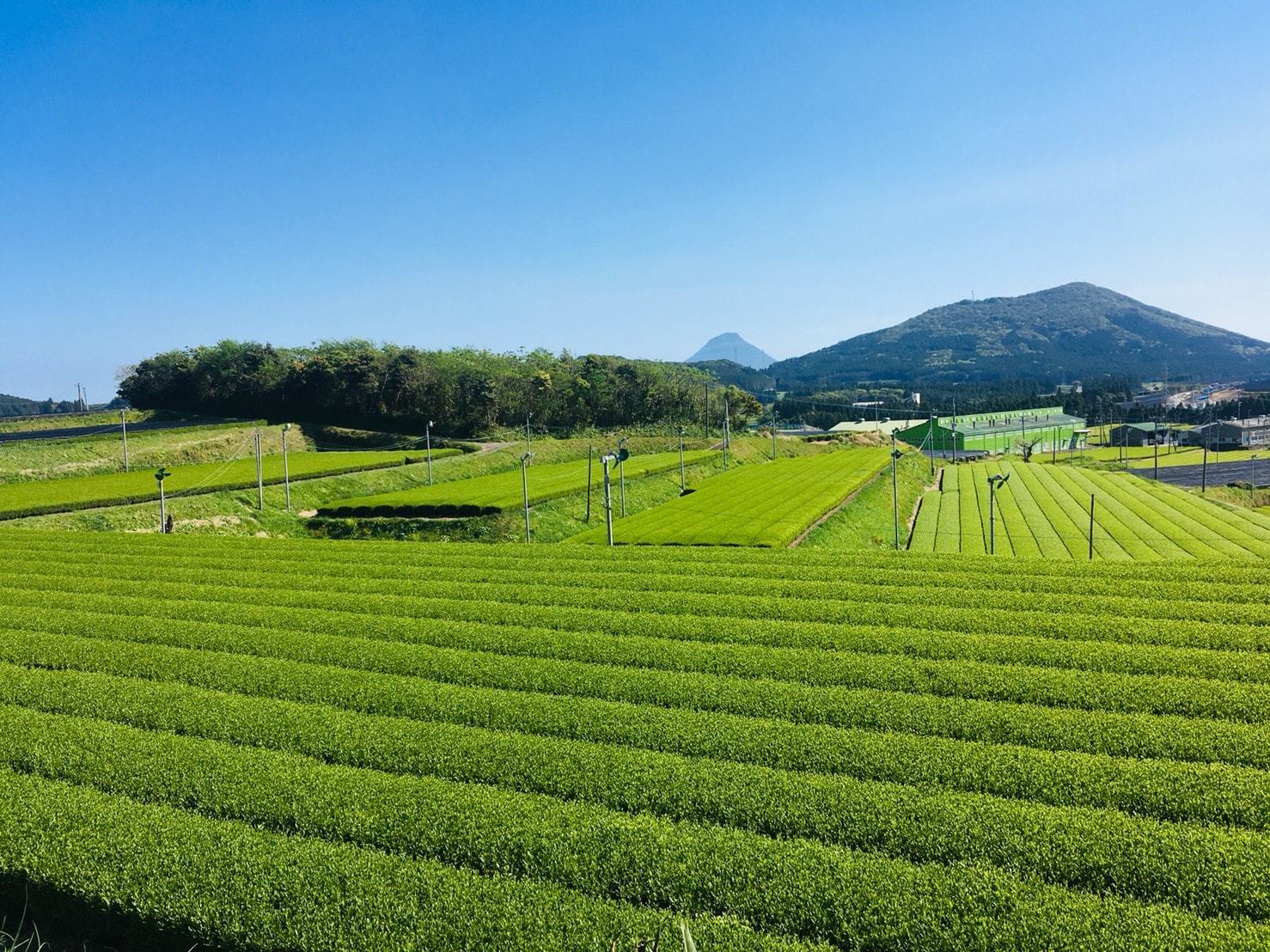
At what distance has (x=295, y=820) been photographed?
25.7 feet

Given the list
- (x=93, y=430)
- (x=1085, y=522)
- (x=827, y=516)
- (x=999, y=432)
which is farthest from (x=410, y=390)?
(x=999, y=432)

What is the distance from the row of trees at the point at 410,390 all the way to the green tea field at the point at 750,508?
2736 centimetres

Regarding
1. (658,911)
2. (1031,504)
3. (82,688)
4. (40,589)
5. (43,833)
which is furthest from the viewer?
(1031,504)

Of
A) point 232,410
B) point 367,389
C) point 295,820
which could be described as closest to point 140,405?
point 232,410

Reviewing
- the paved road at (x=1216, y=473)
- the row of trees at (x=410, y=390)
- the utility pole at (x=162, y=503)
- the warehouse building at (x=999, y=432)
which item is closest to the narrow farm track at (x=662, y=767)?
the utility pole at (x=162, y=503)

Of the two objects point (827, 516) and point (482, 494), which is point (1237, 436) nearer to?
point (827, 516)

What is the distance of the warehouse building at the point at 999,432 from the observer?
9500 centimetres

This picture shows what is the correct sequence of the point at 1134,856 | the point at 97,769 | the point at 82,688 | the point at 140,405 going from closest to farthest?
the point at 1134,856
the point at 97,769
the point at 82,688
the point at 140,405

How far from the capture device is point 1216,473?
64.5 m

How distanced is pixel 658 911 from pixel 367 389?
74403mm

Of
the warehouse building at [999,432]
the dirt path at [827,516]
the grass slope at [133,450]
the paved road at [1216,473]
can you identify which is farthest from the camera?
the warehouse building at [999,432]

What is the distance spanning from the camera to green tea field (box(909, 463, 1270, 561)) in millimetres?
31747

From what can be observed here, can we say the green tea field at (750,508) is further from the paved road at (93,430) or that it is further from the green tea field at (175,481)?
the paved road at (93,430)

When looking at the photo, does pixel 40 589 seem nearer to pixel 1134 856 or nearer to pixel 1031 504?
pixel 1134 856
